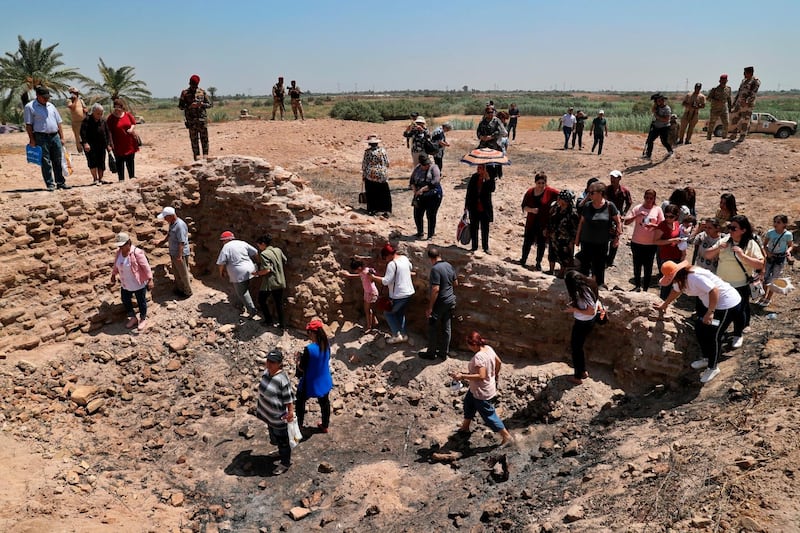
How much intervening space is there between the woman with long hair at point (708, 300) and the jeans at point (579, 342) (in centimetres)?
108

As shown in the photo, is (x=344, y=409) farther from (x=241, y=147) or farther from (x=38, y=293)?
Answer: (x=241, y=147)

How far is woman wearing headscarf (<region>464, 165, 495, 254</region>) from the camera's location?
330 inches

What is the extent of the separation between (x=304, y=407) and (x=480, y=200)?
4066 millimetres

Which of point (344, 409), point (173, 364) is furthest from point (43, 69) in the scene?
point (344, 409)

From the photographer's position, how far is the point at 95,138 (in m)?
10.1

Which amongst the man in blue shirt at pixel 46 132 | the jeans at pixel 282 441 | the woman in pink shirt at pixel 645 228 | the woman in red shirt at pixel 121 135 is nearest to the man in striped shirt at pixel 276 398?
the jeans at pixel 282 441

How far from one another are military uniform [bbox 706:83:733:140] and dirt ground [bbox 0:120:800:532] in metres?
9.02

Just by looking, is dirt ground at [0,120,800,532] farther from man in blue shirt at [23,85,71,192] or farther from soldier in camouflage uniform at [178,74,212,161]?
soldier in camouflage uniform at [178,74,212,161]

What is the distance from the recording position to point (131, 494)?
6.26 m

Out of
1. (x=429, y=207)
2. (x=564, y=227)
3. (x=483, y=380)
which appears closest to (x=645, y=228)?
(x=564, y=227)

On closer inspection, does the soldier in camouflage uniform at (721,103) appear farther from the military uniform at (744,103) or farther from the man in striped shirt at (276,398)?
the man in striped shirt at (276,398)

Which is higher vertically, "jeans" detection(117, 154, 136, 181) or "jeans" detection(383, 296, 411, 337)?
"jeans" detection(117, 154, 136, 181)

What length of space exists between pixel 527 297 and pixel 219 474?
4.89 m

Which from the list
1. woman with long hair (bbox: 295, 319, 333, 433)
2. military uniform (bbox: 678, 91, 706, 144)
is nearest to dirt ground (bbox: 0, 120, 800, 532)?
woman with long hair (bbox: 295, 319, 333, 433)
